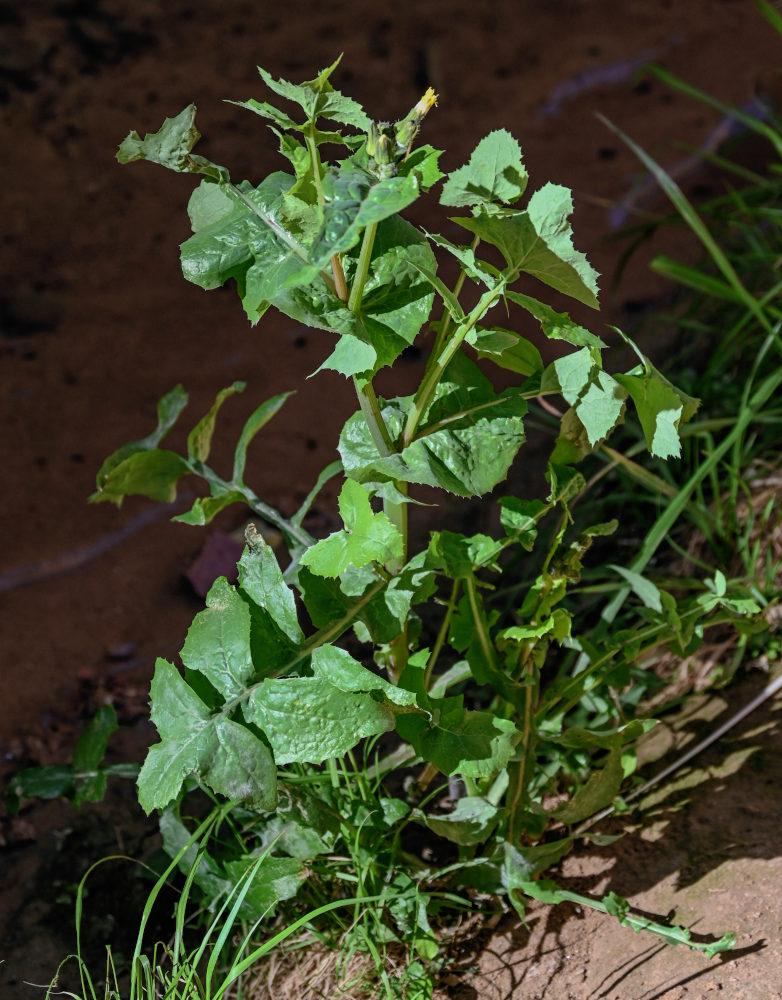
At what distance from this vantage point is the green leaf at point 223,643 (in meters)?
0.83

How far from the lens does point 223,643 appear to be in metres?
0.84

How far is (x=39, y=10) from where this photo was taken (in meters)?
2.34

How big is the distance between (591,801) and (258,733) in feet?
1.27

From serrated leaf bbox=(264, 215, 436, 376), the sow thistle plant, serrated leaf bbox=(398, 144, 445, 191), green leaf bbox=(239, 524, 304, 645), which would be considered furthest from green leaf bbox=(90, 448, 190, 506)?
serrated leaf bbox=(398, 144, 445, 191)

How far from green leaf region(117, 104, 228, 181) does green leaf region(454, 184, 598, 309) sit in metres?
0.22

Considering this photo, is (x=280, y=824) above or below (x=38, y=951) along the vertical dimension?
above

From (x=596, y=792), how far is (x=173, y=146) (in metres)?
0.72

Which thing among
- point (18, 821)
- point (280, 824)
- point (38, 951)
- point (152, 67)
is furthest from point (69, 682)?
point (152, 67)

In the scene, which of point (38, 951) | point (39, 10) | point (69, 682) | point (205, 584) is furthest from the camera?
point (39, 10)

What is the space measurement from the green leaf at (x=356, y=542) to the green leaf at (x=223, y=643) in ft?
0.29

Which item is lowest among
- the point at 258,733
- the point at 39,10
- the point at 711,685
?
the point at 711,685

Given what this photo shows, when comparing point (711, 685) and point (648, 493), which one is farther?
point (648, 493)

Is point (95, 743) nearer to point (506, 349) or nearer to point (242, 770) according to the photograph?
point (242, 770)

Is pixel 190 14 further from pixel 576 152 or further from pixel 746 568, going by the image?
pixel 746 568
